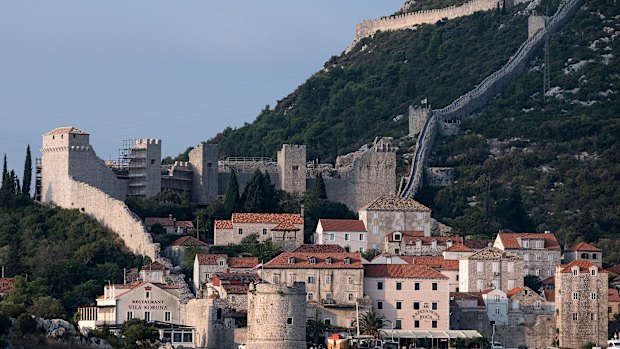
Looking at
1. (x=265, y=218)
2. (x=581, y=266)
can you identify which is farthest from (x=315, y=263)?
(x=581, y=266)

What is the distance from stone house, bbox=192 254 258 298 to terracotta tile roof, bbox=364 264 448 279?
646 centimetres

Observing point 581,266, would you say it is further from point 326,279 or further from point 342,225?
point 342,225

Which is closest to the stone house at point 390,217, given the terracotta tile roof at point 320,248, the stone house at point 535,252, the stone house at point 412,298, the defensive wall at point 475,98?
the stone house at point 535,252

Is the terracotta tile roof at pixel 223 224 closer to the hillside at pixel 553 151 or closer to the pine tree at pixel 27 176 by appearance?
the pine tree at pixel 27 176

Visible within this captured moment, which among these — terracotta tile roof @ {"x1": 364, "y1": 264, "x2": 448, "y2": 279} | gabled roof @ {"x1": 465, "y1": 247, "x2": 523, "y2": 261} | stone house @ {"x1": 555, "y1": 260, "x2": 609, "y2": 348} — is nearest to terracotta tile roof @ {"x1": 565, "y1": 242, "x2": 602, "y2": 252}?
gabled roof @ {"x1": 465, "y1": 247, "x2": 523, "y2": 261}

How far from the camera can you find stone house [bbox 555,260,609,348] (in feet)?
325

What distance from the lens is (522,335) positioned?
329ft

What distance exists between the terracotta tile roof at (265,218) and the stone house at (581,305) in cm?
1550

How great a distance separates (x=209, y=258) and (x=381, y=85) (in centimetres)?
4355

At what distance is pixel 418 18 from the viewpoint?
158 meters

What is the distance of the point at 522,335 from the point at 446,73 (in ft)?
154

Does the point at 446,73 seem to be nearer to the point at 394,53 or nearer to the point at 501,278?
the point at 394,53

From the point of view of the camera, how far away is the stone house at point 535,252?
107375 millimetres

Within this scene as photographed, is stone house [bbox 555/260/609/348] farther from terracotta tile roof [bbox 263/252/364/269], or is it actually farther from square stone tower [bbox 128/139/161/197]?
square stone tower [bbox 128/139/161/197]
